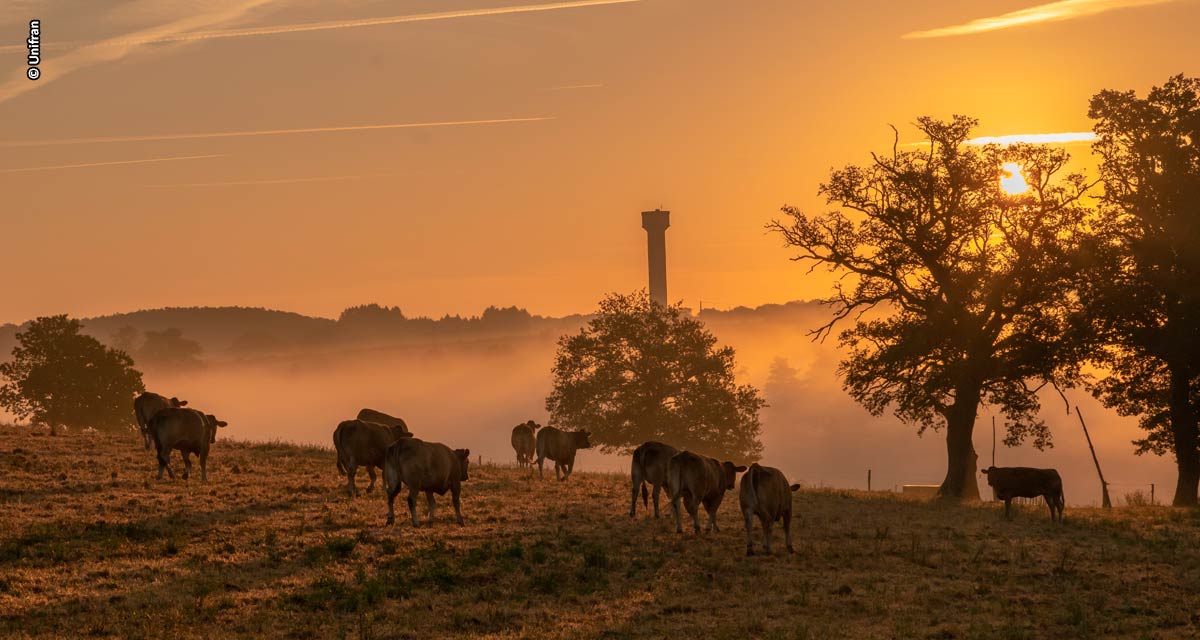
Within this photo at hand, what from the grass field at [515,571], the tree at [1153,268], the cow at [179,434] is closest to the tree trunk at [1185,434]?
the tree at [1153,268]

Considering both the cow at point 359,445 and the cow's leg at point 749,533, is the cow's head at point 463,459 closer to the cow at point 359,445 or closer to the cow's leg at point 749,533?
the cow at point 359,445

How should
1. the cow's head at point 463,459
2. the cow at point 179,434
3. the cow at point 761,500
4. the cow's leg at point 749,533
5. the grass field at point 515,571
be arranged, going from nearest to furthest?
the grass field at point 515,571
the cow's leg at point 749,533
the cow at point 761,500
the cow's head at point 463,459
the cow at point 179,434

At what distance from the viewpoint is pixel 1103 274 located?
44.6 metres

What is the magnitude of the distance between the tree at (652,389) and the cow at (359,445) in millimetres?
42396

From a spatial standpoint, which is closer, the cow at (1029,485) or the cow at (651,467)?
the cow at (651,467)

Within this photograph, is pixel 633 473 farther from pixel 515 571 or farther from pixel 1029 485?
pixel 1029 485

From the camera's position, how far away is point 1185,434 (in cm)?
4712

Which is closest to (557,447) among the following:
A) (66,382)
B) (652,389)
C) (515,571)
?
(515,571)

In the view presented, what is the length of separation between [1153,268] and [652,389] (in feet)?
118

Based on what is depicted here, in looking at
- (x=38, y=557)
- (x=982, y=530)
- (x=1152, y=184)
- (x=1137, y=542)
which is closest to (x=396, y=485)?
(x=38, y=557)

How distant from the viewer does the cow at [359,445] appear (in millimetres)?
30578

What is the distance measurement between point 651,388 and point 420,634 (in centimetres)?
5799

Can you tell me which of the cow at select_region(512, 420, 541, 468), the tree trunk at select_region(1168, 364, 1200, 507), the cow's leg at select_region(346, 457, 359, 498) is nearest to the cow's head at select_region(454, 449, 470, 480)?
the cow's leg at select_region(346, 457, 359, 498)

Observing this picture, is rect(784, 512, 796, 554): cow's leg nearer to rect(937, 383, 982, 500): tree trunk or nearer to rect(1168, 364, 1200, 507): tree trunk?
rect(937, 383, 982, 500): tree trunk
